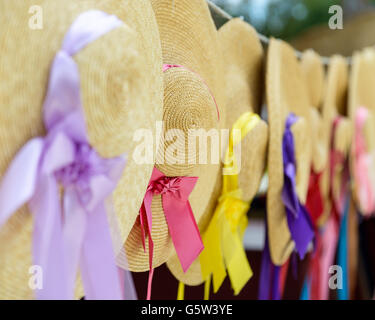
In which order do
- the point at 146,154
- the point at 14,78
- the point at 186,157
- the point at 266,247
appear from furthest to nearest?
the point at 266,247, the point at 186,157, the point at 146,154, the point at 14,78

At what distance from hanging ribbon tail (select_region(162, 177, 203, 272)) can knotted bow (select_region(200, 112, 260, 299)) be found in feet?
0.45

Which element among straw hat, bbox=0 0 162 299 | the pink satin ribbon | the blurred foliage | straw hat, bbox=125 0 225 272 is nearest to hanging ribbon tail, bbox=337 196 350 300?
the pink satin ribbon

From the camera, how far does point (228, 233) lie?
980mm

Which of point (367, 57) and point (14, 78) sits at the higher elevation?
point (367, 57)

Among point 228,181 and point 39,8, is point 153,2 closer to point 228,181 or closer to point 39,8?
point 39,8

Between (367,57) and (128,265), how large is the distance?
1.43 meters

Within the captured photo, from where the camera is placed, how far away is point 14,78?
0.48 meters

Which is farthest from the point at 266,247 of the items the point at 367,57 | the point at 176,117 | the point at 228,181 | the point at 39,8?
the point at 367,57

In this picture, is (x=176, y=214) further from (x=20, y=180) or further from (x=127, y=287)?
(x=20, y=180)

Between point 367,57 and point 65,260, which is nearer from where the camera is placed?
point 65,260

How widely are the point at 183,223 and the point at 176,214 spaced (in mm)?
19

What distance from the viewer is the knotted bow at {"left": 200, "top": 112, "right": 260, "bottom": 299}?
0.95 m
